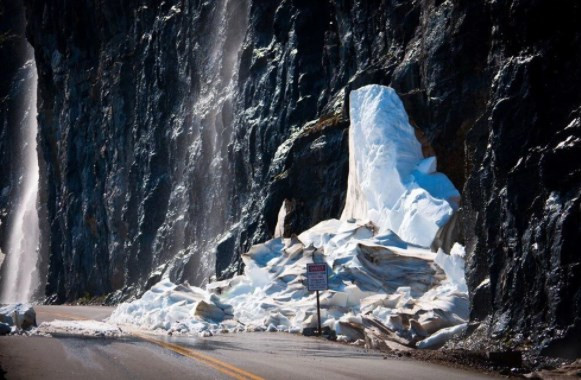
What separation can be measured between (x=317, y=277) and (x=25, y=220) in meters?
84.7

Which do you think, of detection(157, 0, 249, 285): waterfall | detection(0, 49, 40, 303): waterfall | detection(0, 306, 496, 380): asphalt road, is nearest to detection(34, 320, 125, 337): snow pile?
detection(0, 306, 496, 380): asphalt road

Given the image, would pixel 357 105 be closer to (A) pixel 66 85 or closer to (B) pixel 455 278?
(B) pixel 455 278

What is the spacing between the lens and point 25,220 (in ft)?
321

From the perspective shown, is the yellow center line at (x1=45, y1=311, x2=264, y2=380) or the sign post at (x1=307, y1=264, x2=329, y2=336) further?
the sign post at (x1=307, y1=264, x2=329, y2=336)

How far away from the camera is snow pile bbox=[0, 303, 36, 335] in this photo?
17094 millimetres

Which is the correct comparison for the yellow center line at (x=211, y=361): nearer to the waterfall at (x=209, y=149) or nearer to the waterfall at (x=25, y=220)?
the waterfall at (x=209, y=149)

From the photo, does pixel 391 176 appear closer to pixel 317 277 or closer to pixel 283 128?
pixel 317 277

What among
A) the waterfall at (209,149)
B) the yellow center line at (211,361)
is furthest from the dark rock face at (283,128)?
the yellow center line at (211,361)

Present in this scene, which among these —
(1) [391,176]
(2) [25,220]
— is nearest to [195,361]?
(1) [391,176]

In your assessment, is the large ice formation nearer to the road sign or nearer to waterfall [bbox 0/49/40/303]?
the road sign

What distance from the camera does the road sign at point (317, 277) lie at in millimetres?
19219

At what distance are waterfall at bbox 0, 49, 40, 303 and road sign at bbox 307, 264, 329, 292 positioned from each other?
7707 cm

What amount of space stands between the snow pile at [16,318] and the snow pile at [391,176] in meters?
11.2

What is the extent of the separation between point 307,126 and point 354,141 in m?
6.78
